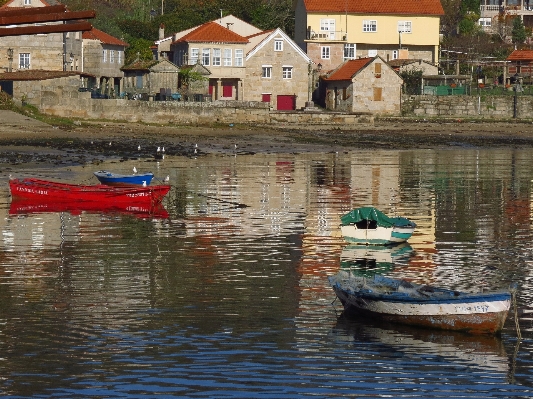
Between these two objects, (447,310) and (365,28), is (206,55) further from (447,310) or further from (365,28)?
(447,310)

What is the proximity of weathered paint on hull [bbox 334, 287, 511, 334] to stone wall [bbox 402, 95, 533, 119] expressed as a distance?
6553 centimetres

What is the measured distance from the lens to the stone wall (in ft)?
271

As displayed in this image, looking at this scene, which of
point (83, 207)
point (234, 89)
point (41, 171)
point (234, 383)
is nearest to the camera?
point (234, 383)

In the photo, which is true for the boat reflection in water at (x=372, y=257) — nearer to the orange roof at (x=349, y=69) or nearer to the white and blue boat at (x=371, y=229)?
the white and blue boat at (x=371, y=229)

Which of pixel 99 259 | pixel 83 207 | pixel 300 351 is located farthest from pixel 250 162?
pixel 300 351

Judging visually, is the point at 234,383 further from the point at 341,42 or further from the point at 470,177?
Result: the point at 341,42

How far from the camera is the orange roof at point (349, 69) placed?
80.1 m

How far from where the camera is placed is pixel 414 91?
84.4m

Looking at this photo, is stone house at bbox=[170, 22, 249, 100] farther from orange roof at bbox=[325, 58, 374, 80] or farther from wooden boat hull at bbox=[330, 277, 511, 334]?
wooden boat hull at bbox=[330, 277, 511, 334]

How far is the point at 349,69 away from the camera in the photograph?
8200cm

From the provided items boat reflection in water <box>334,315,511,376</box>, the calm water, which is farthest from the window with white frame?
boat reflection in water <box>334,315,511,376</box>

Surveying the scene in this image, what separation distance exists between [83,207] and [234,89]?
4823cm

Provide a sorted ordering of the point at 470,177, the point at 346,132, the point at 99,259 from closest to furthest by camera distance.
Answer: the point at 99,259, the point at 470,177, the point at 346,132

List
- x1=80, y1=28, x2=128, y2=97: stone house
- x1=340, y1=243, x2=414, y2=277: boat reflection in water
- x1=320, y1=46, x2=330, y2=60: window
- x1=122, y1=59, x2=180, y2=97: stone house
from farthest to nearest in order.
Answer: x1=320, y1=46, x2=330, y2=60: window, x1=80, y1=28, x2=128, y2=97: stone house, x1=122, y1=59, x2=180, y2=97: stone house, x1=340, y1=243, x2=414, y2=277: boat reflection in water
